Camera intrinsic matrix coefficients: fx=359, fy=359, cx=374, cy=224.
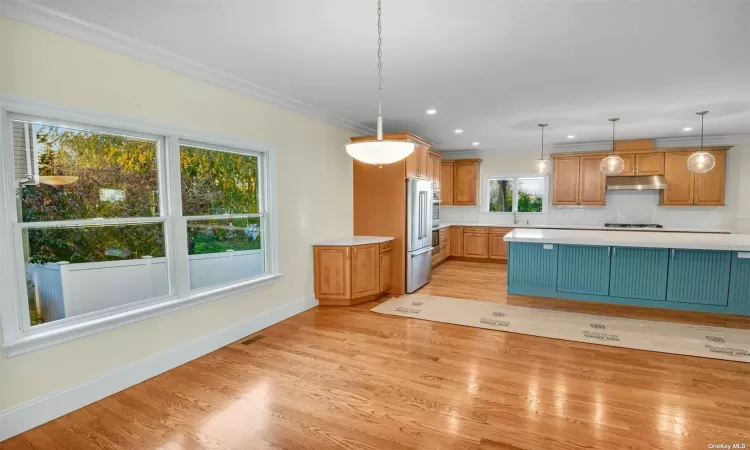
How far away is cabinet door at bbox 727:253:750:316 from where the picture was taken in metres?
3.93

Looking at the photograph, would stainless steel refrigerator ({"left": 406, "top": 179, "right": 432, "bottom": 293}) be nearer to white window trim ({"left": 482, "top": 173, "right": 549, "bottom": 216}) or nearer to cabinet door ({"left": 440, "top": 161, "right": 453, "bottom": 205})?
cabinet door ({"left": 440, "top": 161, "right": 453, "bottom": 205})

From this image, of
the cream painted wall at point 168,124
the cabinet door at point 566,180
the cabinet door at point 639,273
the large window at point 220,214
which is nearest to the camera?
the cream painted wall at point 168,124

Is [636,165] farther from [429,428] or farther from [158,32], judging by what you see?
[158,32]

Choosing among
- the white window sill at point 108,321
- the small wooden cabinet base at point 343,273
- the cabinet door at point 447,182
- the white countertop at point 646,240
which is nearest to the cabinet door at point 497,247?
the cabinet door at point 447,182

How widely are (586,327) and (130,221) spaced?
4646 millimetres

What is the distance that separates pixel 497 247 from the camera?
25.6 feet

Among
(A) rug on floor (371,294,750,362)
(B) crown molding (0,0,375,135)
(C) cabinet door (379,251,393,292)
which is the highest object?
(B) crown molding (0,0,375,135)

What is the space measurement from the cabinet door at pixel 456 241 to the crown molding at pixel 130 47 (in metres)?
5.00

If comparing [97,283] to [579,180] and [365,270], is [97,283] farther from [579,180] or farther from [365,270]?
[579,180]

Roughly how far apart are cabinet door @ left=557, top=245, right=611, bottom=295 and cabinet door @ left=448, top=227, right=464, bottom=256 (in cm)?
→ 349

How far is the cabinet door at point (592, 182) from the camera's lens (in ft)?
22.7

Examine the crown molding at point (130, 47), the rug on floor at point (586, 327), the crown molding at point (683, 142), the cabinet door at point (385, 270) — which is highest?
the crown molding at point (130, 47)

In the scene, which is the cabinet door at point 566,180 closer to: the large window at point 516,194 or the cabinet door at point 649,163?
the large window at point 516,194

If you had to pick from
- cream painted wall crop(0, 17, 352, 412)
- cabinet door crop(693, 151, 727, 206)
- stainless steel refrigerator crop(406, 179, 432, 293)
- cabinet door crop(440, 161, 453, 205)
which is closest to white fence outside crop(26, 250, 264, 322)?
cream painted wall crop(0, 17, 352, 412)
